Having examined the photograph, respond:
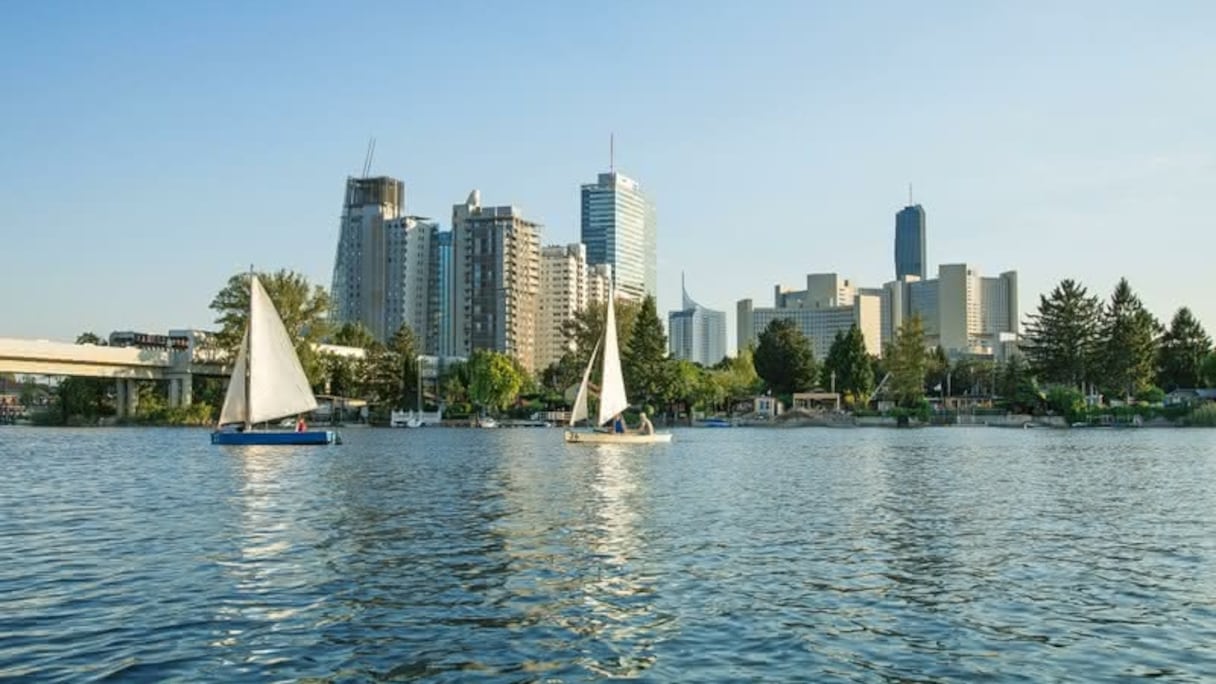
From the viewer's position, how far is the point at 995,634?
1748cm

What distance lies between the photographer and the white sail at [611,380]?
285 feet

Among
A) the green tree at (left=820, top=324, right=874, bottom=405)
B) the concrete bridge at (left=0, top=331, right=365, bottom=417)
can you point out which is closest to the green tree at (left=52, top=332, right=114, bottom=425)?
the concrete bridge at (left=0, top=331, right=365, bottom=417)

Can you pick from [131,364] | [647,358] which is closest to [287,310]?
[131,364]

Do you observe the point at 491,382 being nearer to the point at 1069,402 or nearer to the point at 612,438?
the point at 1069,402

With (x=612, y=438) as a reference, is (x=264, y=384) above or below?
above

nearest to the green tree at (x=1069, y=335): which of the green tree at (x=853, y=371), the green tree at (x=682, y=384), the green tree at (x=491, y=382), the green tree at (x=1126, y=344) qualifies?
the green tree at (x=1126, y=344)

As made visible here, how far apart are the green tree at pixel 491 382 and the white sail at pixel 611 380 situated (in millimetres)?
96016

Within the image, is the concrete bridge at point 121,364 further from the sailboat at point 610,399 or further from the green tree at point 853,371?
the green tree at point 853,371

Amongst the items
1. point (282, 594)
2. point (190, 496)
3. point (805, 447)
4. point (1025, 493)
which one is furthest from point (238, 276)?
point (282, 594)

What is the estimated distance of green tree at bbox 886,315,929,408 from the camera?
18038cm

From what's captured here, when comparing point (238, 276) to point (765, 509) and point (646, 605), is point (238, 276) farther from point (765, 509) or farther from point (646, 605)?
point (646, 605)

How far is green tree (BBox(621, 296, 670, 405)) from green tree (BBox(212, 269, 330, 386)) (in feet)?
159

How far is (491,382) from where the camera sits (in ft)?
607

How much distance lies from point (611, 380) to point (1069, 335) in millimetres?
107066
